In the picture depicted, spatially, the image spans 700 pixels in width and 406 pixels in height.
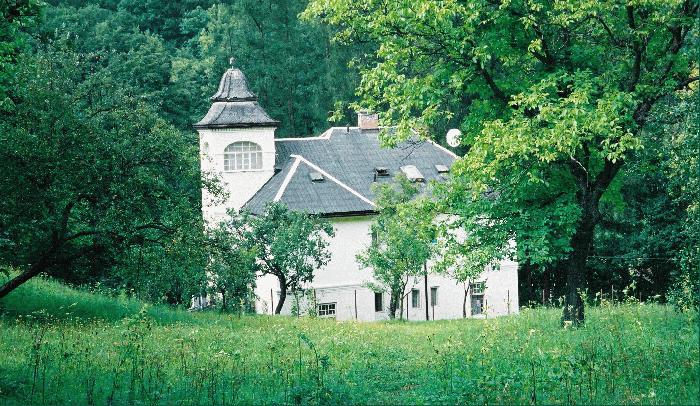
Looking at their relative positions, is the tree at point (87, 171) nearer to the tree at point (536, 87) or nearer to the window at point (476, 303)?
the tree at point (536, 87)

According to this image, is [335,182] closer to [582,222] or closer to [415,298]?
[415,298]

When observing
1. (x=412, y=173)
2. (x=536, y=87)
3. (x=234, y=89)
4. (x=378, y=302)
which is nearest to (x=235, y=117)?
(x=234, y=89)

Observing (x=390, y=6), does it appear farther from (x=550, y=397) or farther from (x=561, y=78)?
(x=550, y=397)

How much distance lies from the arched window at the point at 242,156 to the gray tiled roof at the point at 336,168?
4.00ft

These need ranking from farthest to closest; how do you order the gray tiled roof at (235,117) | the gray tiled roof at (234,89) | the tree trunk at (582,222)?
the gray tiled roof at (234,89) < the gray tiled roof at (235,117) < the tree trunk at (582,222)

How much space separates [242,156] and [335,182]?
227 inches

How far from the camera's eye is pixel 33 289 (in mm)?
22922

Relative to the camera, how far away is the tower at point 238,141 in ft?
162

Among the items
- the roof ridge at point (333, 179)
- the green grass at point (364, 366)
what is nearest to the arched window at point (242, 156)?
the roof ridge at point (333, 179)

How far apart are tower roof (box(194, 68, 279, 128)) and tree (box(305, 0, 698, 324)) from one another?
31236mm

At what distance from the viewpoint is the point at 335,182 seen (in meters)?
47.4

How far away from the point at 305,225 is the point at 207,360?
23182mm

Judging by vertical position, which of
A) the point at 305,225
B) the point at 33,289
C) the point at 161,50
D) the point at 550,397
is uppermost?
the point at 161,50

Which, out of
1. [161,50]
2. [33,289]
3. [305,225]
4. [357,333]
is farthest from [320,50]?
[357,333]
